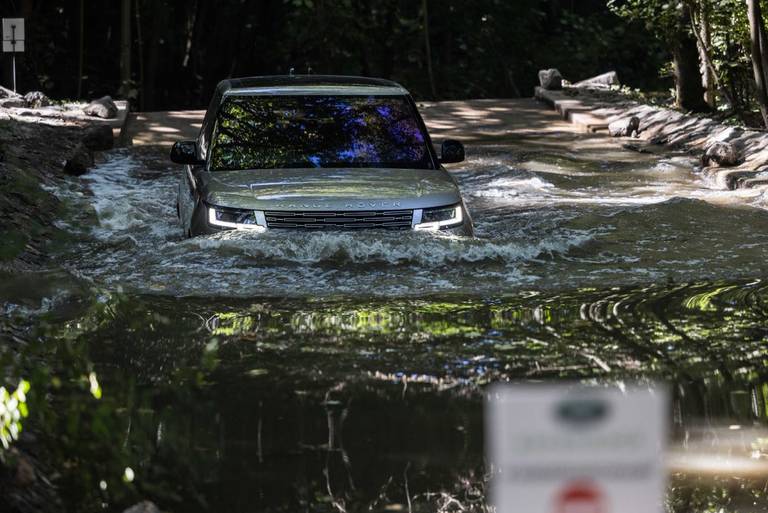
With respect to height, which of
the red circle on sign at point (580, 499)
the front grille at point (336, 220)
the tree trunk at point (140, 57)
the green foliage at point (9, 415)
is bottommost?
the tree trunk at point (140, 57)

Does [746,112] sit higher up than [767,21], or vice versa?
[767,21]

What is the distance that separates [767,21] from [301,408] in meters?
13.4

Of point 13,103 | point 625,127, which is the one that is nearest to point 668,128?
point 625,127

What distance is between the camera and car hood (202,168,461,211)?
8.48m

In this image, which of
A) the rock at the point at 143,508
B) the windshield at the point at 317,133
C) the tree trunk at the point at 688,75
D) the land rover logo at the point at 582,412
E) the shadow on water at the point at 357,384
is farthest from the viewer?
the tree trunk at the point at 688,75

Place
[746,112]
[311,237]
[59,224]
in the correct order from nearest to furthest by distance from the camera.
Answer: [311,237]
[59,224]
[746,112]

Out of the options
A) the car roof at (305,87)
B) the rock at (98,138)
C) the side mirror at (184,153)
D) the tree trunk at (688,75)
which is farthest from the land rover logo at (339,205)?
the tree trunk at (688,75)

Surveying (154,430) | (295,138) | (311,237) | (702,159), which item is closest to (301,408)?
(154,430)

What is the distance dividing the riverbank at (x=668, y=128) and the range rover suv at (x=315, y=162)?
489 cm

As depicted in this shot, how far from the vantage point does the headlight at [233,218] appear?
27.9 feet

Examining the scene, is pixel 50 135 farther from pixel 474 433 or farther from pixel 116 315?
pixel 474 433

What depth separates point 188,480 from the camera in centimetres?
454

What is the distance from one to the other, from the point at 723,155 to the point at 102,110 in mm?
9757

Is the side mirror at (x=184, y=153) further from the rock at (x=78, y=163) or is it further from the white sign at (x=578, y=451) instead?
the white sign at (x=578, y=451)
